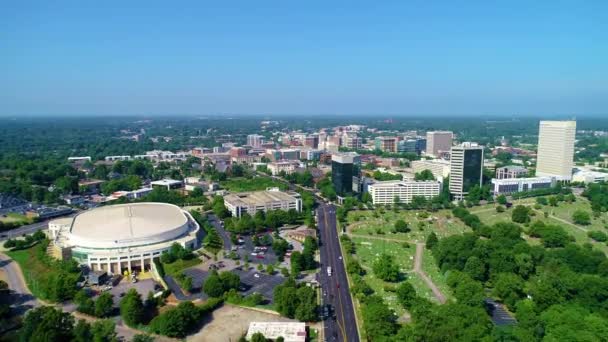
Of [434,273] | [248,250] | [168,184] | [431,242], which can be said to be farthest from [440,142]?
[248,250]

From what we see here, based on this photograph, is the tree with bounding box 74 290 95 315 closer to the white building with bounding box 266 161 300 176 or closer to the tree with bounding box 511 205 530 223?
the tree with bounding box 511 205 530 223

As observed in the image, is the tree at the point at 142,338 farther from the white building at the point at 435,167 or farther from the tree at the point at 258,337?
the white building at the point at 435,167

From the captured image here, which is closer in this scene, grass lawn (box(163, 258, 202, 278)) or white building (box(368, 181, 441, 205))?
grass lawn (box(163, 258, 202, 278))

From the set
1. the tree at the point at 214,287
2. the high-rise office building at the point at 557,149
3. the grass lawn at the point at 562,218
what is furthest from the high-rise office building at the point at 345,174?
the high-rise office building at the point at 557,149

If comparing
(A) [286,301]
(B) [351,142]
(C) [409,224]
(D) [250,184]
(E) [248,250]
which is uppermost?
(B) [351,142]

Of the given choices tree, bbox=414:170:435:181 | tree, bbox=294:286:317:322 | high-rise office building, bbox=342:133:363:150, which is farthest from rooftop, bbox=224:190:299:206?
high-rise office building, bbox=342:133:363:150

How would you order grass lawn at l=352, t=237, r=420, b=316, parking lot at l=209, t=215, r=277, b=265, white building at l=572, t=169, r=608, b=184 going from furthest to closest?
white building at l=572, t=169, r=608, b=184, parking lot at l=209, t=215, r=277, b=265, grass lawn at l=352, t=237, r=420, b=316

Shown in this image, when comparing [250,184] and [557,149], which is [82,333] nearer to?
[250,184]
